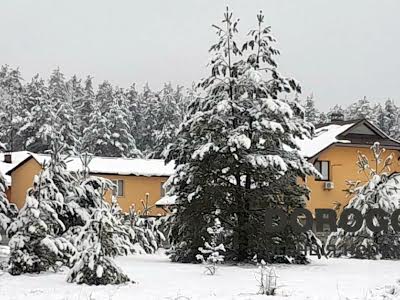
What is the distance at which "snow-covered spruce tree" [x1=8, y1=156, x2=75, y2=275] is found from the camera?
49.4ft

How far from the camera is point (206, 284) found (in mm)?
13484

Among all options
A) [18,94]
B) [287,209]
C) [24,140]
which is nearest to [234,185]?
[287,209]

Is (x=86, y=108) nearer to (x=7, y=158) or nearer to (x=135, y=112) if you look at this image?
(x=135, y=112)

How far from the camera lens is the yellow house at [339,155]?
3753 centimetres

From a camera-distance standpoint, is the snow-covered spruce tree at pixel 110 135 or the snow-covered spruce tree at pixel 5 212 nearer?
the snow-covered spruce tree at pixel 5 212

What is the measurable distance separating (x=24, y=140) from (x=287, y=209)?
187 feet

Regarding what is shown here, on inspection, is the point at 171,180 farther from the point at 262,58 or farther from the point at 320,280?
the point at 320,280

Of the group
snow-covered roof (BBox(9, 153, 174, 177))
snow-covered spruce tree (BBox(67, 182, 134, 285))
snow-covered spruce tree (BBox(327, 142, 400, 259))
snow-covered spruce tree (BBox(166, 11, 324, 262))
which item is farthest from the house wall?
snow-covered spruce tree (BBox(67, 182, 134, 285))

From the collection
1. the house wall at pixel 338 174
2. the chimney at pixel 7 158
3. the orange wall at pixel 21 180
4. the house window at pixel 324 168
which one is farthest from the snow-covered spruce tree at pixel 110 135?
the house wall at pixel 338 174

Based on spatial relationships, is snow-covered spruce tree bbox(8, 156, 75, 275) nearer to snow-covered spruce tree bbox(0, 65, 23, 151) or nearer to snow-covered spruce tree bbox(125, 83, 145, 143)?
snow-covered spruce tree bbox(0, 65, 23, 151)

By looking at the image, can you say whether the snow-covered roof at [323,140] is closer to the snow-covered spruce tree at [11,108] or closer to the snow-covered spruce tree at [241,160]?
the snow-covered spruce tree at [241,160]

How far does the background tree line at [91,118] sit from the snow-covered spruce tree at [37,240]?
4519cm

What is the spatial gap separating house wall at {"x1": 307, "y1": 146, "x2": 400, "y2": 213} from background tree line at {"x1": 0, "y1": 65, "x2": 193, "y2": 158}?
25190 mm

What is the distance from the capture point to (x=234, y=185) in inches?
768
